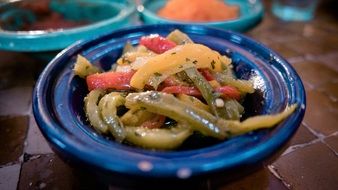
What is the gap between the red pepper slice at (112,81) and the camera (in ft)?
3.33

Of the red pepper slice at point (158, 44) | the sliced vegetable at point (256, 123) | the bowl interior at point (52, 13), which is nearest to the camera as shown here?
the sliced vegetable at point (256, 123)

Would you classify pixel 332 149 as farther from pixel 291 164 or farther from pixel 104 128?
pixel 104 128

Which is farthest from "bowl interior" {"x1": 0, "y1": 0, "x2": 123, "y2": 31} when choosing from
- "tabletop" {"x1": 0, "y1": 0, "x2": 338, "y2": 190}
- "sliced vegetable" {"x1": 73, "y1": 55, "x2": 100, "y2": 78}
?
"sliced vegetable" {"x1": 73, "y1": 55, "x2": 100, "y2": 78}

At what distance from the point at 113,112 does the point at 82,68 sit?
26cm

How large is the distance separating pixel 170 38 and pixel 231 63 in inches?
10.0

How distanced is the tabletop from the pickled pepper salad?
5.6 inches

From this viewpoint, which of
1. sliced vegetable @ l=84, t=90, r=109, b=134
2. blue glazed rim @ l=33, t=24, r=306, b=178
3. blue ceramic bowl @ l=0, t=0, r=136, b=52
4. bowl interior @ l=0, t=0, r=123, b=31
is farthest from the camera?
bowl interior @ l=0, t=0, r=123, b=31

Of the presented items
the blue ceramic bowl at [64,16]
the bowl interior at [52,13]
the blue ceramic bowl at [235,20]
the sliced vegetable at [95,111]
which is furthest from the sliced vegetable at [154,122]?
the bowl interior at [52,13]

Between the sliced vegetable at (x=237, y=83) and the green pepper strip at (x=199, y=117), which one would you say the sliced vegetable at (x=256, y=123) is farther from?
the sliced vegetable at (x=237, y=83)

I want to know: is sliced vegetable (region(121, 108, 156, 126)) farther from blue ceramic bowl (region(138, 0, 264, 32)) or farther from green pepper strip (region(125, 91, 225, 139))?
blue ceramic bowl (region(138, 0, 264, 32))

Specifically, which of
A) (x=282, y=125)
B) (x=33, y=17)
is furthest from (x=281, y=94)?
(x=33, y=17)

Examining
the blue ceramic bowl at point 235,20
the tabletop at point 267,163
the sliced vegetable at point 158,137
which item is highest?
the sliced vegetable at point 158,137

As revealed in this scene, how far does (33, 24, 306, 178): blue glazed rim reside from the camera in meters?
0.68

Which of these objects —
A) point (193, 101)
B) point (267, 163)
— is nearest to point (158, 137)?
point (193, 101)
